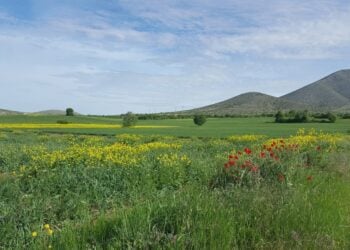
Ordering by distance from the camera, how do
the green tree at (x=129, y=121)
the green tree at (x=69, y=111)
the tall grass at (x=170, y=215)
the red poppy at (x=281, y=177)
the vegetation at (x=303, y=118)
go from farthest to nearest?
the green tree at (x=69, y=111) → the vegetation at (x=303, y=118) → the green tree at (x=129, y=121) → the red poppy at (x=281, y=177) → the tall grass at (x=170, y=215)

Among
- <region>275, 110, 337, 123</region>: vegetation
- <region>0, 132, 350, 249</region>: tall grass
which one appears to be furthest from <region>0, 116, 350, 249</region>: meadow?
<region>275, 110, 337, 123</region>: vegetation

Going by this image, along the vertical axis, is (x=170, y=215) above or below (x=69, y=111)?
below

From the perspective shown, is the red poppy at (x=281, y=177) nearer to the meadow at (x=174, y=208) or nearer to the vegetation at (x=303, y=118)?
the meadow at (x=174, y=208)

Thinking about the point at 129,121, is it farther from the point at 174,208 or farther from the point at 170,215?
the point at 170,215

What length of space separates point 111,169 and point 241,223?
17.5 feet

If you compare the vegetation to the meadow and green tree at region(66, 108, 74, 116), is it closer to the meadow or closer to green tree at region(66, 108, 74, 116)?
green tree at region(66, 108, 74, 116)

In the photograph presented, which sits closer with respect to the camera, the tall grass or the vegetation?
the tall grass

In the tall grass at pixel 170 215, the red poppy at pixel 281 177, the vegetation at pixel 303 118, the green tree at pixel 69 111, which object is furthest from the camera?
the green tree at pixel 69 111

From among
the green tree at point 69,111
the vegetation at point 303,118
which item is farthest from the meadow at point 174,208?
the green tree at point 69,111

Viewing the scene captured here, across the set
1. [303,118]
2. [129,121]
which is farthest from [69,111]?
[303,118]

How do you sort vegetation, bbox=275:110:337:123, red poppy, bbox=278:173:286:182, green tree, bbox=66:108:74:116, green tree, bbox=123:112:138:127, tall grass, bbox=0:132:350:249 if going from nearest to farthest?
tall grass, bbox=0:132:350:249, red poppy, bbox=278:173:286:182, green tree, bbox=123:112:138:127, vegetation, bbox=275:110:337:123, green tree, bbox=66:108:74:116

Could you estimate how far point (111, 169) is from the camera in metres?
10.5

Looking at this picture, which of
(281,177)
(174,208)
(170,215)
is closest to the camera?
(170,215)

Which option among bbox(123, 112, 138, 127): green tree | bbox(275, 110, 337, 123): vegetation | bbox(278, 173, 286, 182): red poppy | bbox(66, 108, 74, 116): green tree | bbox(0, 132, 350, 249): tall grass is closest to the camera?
bbox(0, 132, 350, 249): tall grass
